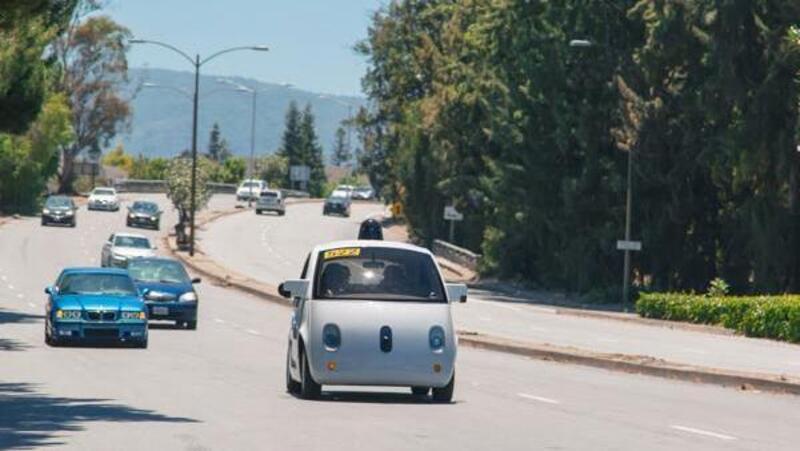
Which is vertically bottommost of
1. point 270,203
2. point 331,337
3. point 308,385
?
point 308,385

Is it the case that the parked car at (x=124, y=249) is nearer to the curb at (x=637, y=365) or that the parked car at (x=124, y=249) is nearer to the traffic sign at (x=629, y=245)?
the traffic sign at (x=629, y=245)

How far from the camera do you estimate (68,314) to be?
33375 millimetres

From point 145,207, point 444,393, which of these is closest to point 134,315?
point 444,393

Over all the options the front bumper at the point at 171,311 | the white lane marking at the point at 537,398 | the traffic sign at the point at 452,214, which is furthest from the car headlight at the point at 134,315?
the traffic sign at the point at 452,214

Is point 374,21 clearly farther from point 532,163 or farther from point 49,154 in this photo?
point 532,163

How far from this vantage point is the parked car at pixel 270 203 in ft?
431

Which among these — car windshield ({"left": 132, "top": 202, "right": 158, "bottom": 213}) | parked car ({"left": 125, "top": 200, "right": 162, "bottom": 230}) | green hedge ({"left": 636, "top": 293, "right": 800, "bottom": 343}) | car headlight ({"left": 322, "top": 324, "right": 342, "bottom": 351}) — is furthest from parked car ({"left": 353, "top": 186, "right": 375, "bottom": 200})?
car headlight ({"left": 322, "top": 324, "right": 342, "bottom": 351})

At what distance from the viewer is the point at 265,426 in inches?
728

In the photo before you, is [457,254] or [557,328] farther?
[457,254]

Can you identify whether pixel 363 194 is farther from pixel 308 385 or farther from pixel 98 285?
pixel 308 385

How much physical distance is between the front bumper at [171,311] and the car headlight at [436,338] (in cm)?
2011

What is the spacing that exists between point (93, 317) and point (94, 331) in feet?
0.84

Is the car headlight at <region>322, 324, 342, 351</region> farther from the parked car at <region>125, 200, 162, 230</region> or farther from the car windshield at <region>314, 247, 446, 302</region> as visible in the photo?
the parked car at <region>125, 200, 162, 230</region>

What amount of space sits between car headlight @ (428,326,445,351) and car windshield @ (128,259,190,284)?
68.2 ft
